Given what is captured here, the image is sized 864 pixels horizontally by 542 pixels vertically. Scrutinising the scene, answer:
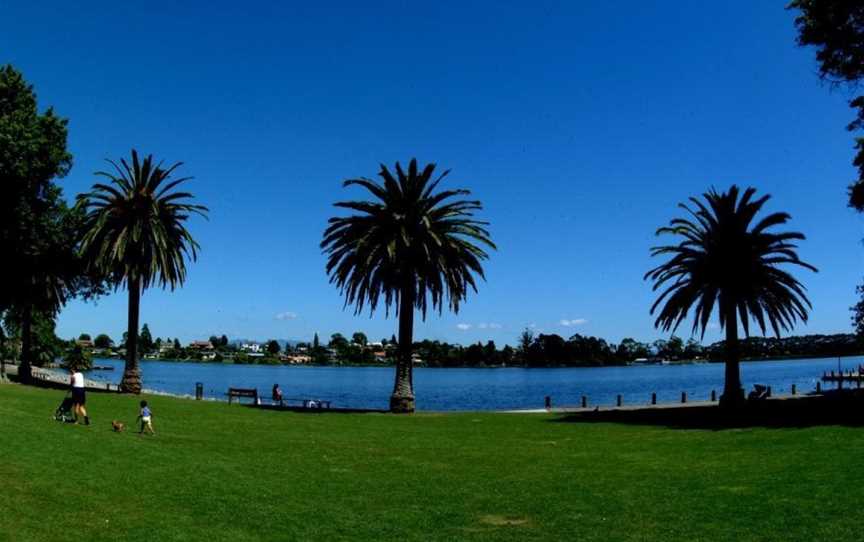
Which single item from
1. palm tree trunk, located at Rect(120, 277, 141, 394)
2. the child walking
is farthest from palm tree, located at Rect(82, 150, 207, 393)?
→ the child walking

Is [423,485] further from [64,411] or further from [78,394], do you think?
[64,411]

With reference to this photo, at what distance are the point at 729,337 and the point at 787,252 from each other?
18.4 feet

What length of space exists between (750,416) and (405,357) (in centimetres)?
1830

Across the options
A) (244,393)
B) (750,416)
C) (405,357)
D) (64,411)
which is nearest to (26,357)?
(244,393)

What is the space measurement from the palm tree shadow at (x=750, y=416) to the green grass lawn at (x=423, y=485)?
8.35 ft

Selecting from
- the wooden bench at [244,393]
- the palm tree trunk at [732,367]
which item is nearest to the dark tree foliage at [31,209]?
the wooden bench at [244,393]

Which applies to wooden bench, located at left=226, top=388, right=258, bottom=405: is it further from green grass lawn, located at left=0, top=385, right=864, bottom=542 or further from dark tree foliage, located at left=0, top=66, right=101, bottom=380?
green grass lawn, located at left=0, top=385, right=864, bottom=542

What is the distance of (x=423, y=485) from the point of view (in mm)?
16875

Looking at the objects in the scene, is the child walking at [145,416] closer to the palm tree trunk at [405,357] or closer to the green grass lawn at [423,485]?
the green grass lawn at [423,485]

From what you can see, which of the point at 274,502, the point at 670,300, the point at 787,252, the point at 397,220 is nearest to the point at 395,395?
the point at 397,220

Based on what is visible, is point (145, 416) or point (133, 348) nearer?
point (145, 416)

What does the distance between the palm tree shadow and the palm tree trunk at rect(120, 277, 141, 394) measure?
25916 mm

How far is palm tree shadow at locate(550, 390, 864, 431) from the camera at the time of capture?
87.7 ft

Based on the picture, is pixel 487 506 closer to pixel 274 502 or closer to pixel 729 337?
pixel 274 502
